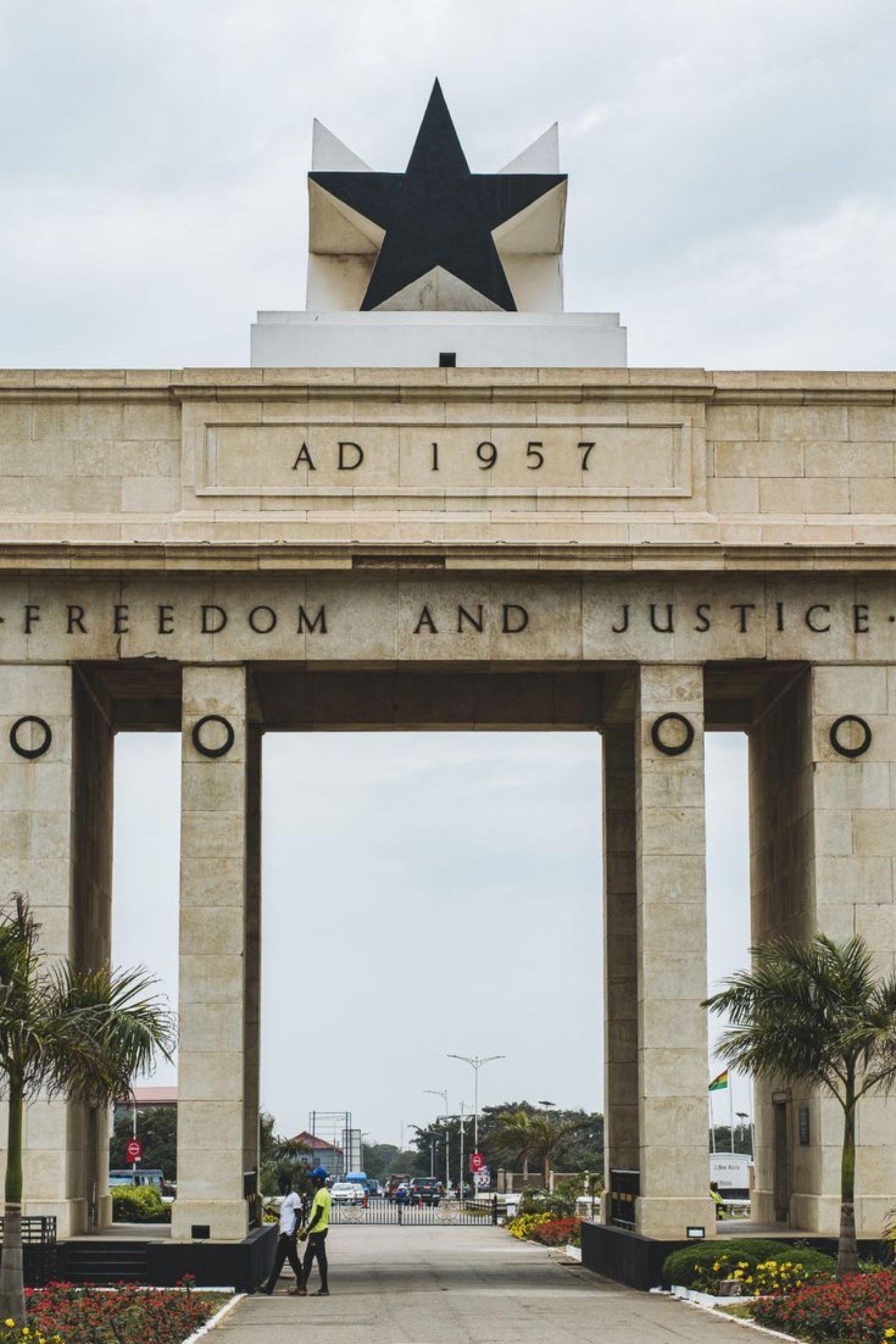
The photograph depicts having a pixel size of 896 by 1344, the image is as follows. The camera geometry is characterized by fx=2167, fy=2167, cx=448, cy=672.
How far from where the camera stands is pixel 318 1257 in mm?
37094

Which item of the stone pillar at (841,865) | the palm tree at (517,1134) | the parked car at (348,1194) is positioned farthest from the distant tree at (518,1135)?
the stone pillar at (841,865)

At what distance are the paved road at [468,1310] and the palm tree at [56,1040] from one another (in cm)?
362

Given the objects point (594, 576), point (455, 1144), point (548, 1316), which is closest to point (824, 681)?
point (594, 576)

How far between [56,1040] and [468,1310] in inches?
368

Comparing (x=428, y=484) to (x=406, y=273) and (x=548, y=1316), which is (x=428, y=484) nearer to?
(x=406, y=273)

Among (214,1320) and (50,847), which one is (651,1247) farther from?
(50,847)

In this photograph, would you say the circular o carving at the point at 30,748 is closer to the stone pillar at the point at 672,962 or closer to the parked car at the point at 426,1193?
the stone pillar at the point at 672,962

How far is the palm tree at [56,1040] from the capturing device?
84.2 feet

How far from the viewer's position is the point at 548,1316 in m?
31.4

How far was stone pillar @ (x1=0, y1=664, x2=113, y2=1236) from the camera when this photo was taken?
1494 inches

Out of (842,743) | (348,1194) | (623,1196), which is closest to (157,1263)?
(623,1196)

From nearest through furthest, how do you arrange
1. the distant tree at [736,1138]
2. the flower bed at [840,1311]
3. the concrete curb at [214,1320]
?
the flower bed at [840,1311]
the concrete curb at [214,1320]
the distant tree at [736,1138]

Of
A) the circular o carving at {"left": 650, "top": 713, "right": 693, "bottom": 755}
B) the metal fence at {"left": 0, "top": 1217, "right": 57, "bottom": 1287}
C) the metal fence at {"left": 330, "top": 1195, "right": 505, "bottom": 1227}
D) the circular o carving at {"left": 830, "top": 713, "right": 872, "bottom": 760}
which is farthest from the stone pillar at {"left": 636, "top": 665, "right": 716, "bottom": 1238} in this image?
the metal fence at {"left": 330, "top": 1195, "right": 505, "bottom": 1227}

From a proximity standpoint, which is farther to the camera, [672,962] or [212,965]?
[672,962]
